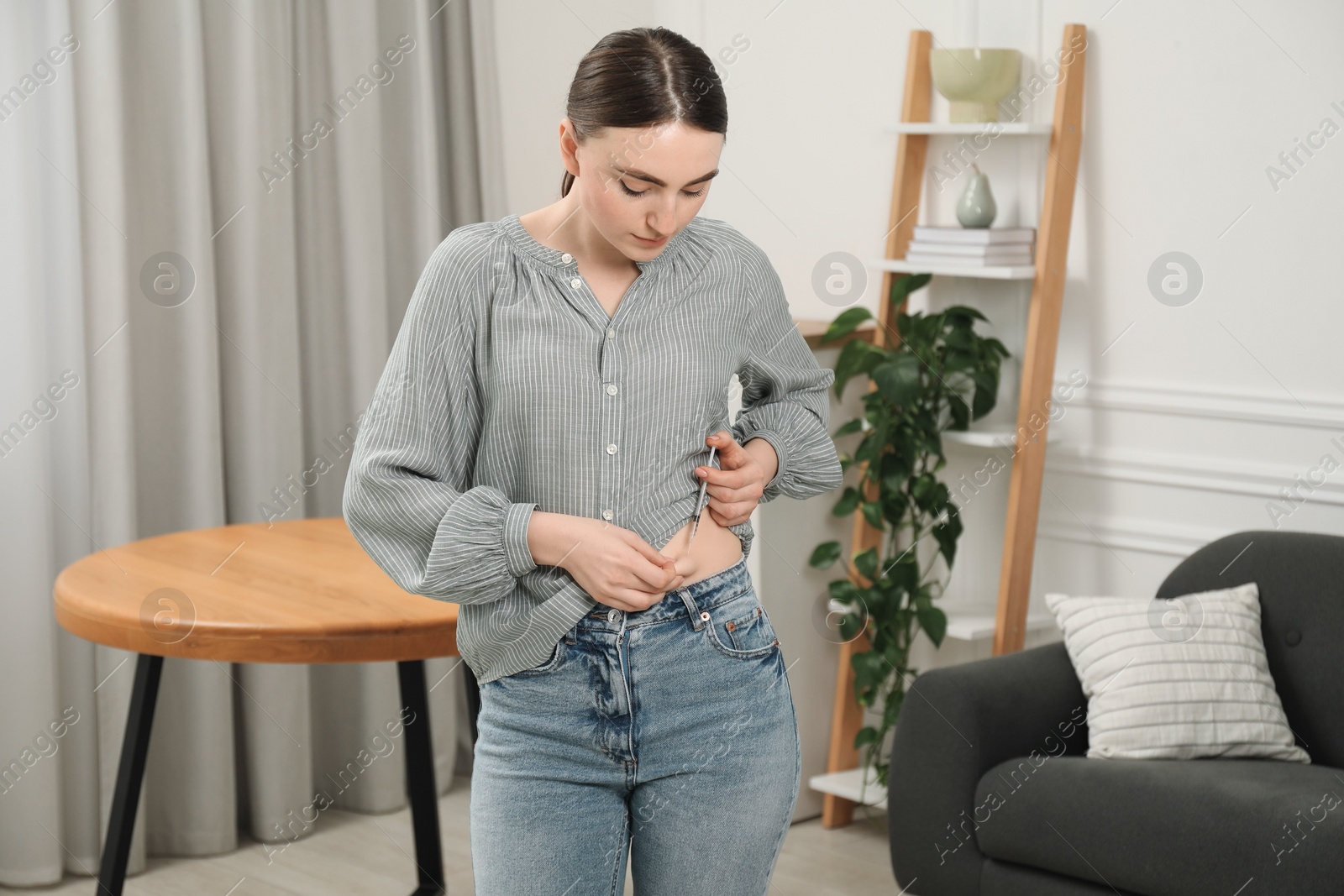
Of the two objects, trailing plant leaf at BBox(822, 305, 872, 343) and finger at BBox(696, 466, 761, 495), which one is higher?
finger at BBox(696, 466, 761, 495)

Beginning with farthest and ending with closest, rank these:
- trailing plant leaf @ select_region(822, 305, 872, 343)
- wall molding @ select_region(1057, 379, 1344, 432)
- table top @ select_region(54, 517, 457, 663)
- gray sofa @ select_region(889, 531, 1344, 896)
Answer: trailing plant leaf @ select_region(822, 305, 872, 343) < wall molding @ select_region(1057, 379, 1344, 432) < gray sofa @ select_region(889, 531, 1344, 896) < table top @ select_region(54, 517, 457, 663)

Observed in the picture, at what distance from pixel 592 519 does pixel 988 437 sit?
193 cm

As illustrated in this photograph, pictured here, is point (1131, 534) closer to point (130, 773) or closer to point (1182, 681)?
point (1182, 681)

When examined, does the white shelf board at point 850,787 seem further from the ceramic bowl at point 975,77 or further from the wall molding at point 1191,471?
the ceramic bowl at point 975,77

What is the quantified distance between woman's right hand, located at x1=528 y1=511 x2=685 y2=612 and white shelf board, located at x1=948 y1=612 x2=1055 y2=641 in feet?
6.43

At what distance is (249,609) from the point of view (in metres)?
1.96

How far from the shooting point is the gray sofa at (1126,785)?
2121mm

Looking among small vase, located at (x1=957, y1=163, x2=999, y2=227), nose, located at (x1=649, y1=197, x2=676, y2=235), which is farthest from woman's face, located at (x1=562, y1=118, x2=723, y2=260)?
small vase, located at (x1=957, y1=163, x2=999, y2=227)

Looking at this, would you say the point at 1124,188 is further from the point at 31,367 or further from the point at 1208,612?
the point at 31,367

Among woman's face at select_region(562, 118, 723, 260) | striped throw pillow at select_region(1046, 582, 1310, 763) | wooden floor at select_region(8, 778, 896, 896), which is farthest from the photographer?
wooden floor at select_region(8, 778, 896, 896)

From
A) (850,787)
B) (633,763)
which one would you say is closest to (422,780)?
(850,787)

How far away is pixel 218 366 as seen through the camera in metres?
3.08

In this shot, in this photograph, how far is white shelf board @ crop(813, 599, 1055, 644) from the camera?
299 centimetres

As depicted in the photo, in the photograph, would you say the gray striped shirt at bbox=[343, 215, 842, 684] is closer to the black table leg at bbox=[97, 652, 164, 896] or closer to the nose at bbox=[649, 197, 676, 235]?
the nose at bbox=[649, 197, 676, 235]
